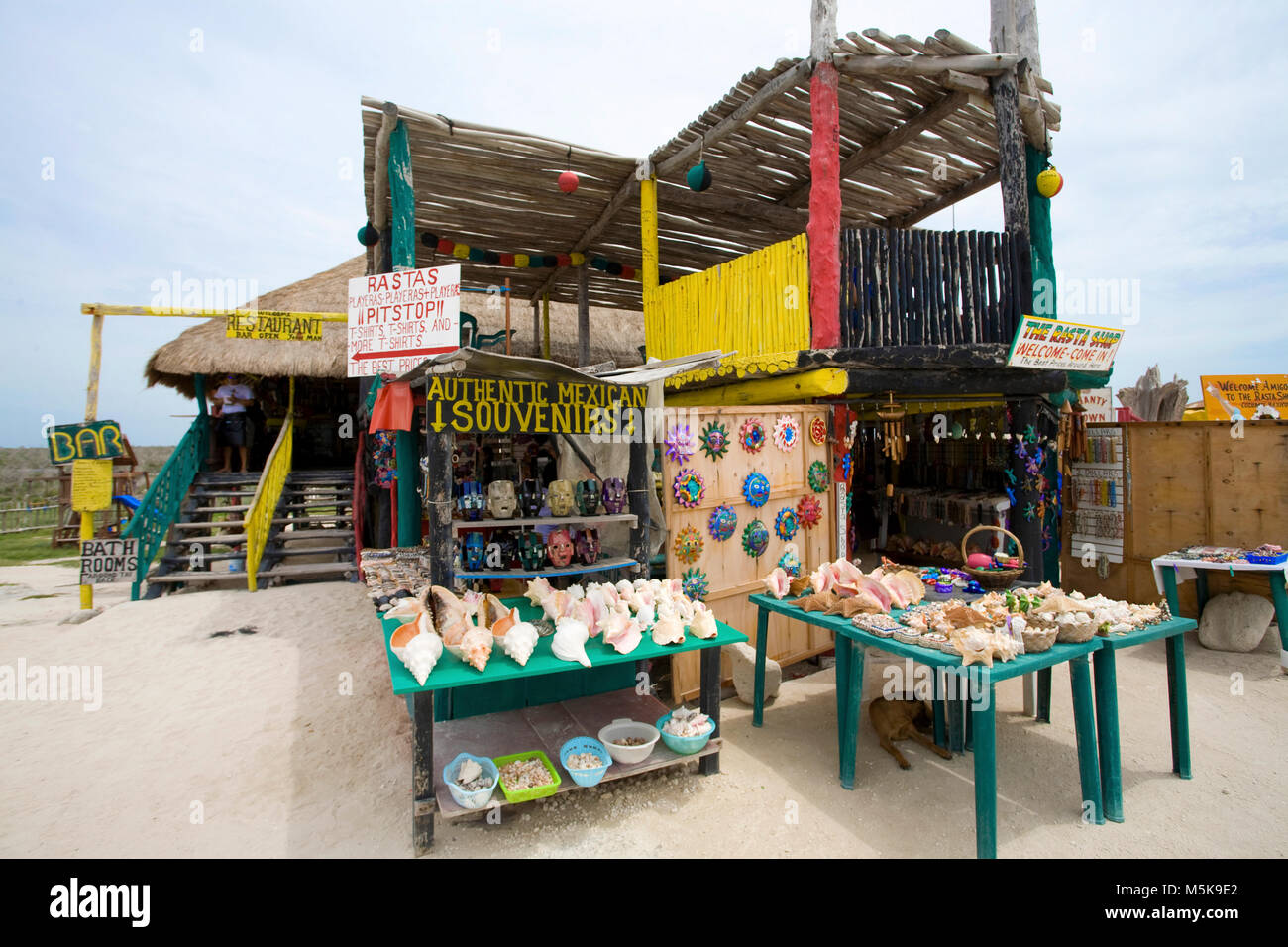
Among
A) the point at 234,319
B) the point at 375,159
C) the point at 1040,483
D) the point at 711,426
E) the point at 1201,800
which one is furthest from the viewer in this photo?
the point at 234,319

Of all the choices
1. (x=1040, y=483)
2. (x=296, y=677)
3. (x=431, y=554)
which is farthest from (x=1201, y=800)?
(x=296, y=677)

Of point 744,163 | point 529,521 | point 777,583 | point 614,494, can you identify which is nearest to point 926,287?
point 744,163

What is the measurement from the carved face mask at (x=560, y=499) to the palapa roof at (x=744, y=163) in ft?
14.6

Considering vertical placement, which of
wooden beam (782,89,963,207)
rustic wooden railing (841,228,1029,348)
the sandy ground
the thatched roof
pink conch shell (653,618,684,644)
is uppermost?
wooden beam (782,89,963,207)

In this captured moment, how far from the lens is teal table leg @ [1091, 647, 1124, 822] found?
11.8 feet

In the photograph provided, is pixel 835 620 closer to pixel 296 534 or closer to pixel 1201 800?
pixel 1201 800

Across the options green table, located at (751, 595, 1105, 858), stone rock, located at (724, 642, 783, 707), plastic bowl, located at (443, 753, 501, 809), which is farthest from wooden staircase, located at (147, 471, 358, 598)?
green table, located at (751, 595, 1105, 858)

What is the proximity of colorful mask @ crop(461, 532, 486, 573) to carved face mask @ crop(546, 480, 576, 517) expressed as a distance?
0.61 meters

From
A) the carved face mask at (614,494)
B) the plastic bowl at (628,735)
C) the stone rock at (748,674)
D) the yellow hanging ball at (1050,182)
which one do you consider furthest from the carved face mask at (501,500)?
the yellow hanging ball at (1050,182)

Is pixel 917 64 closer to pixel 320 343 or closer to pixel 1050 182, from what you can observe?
pixel 1050 182

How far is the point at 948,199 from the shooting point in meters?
9.83

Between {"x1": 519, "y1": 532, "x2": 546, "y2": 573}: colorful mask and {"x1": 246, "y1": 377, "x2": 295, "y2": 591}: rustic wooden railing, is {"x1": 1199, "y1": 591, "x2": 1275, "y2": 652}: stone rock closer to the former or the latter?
{"x1": 519, "y1": 532, "x2": 546, "y2": 573}: colorful mask

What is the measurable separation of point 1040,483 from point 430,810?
682 centimetres

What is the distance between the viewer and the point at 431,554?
472 cm
